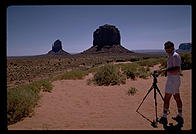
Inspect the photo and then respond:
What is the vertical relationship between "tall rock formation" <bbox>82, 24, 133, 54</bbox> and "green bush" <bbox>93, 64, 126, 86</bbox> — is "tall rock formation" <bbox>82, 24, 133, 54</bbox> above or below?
above

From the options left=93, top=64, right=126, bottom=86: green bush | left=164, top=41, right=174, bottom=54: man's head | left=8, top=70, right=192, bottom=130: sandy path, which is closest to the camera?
left=164, top=41, right=174, bottom=54: man's head

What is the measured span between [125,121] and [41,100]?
350 cm

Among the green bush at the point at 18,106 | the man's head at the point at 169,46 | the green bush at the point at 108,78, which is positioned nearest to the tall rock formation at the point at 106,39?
the green bush at the point at 108,78

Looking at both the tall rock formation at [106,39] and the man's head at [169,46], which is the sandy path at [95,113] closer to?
the man's head at [169,46]

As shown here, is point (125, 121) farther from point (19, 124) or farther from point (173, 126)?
point (19, 124)

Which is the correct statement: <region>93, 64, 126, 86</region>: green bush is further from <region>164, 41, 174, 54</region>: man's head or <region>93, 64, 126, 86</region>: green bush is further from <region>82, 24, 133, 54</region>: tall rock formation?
<region>82, 24, 133, 54</region>: tall rock formation

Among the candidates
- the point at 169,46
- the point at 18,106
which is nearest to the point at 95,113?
the point at 18,106

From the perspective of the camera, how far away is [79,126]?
178 inches

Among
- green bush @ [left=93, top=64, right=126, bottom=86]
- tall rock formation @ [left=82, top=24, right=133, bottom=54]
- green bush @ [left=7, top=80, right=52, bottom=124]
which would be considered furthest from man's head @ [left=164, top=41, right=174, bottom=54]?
tall rock formation @ [left=82, top=24, right=133, bottom=54]

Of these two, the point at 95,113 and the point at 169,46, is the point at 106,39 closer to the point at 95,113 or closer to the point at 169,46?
the point at 95,113

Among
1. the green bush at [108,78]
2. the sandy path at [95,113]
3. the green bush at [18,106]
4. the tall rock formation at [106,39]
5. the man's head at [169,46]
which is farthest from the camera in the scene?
the tall rock formation at [106,39]

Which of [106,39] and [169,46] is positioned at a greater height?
[106,39]
